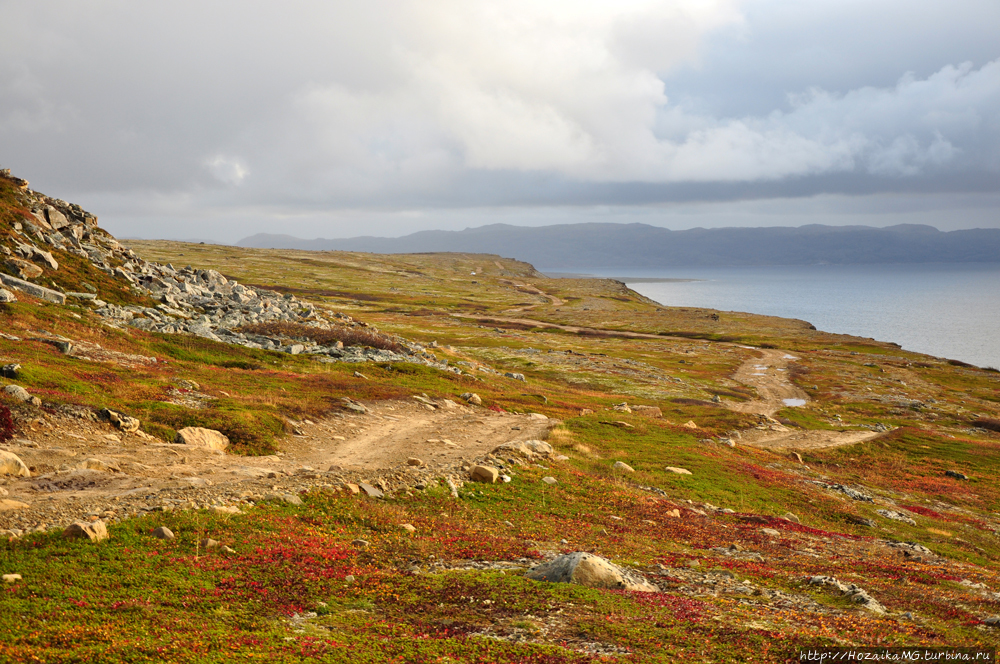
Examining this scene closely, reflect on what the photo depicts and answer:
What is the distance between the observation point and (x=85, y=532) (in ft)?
52.5

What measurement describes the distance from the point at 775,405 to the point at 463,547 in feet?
265

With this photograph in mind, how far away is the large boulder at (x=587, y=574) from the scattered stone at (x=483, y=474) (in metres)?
11.1

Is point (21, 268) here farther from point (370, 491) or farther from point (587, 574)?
point (587, 574)

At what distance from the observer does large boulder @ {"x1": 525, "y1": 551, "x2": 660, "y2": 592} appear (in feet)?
57.8

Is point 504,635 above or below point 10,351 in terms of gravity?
below

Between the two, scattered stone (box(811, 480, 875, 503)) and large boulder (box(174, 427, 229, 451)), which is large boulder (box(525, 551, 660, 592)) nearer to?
large boulder (box(174, 427, 229, 451))

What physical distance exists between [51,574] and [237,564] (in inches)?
166

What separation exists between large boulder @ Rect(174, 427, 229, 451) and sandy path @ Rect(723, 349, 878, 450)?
49.5 meters

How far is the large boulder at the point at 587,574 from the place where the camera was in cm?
1761

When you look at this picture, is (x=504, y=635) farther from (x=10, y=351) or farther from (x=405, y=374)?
(x=405, y=374)

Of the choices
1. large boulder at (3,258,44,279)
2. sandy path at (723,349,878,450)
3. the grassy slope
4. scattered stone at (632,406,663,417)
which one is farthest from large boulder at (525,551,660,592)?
large boulder at (3,258,44,279)

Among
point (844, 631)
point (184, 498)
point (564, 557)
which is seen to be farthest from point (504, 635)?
point (184, 498)

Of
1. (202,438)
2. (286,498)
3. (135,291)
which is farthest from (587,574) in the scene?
(135,291)

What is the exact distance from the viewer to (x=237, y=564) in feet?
53.1
